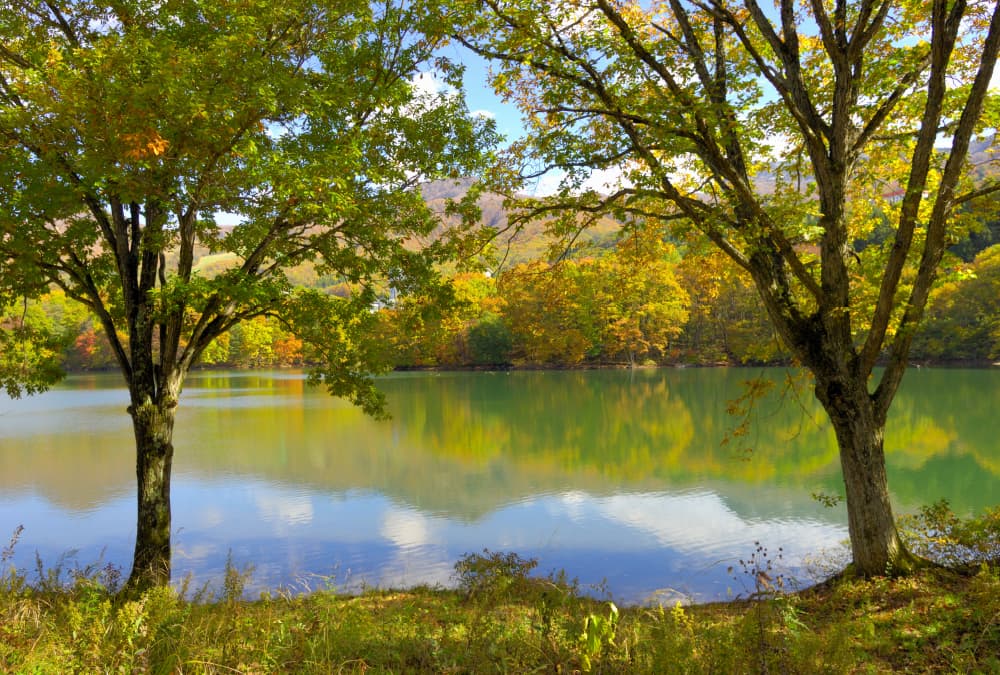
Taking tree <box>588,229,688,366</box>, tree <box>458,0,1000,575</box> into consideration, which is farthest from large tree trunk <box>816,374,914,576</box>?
tree <box>588,229,688,366</box>

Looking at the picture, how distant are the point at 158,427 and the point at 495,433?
14.0 m

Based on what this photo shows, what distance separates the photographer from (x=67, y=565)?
337 inches

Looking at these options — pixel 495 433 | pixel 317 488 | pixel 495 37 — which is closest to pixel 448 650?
pixel 495 37

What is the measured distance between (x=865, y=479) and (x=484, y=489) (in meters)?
8.05

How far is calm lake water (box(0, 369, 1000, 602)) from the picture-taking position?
8.42 m

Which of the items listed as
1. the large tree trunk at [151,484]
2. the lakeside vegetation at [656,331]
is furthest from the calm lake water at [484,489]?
the lakeside vegetation at [656,331]

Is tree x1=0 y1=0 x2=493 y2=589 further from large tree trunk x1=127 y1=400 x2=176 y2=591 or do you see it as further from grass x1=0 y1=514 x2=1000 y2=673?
grass x1=0 y1=514 x2=1000 y2=673

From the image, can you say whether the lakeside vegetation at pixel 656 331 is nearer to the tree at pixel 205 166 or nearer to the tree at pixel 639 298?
the tree at pixel 639 298

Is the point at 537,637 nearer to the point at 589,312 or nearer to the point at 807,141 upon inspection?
the point at 807,141

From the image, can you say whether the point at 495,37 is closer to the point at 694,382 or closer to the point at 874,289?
the point at 874,289

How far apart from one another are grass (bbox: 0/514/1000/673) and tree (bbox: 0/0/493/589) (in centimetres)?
219

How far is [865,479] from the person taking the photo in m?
5.37

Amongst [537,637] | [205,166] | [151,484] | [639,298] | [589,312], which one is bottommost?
[537,637]

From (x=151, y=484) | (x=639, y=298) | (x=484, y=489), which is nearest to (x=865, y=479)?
(x=151, y=484)
